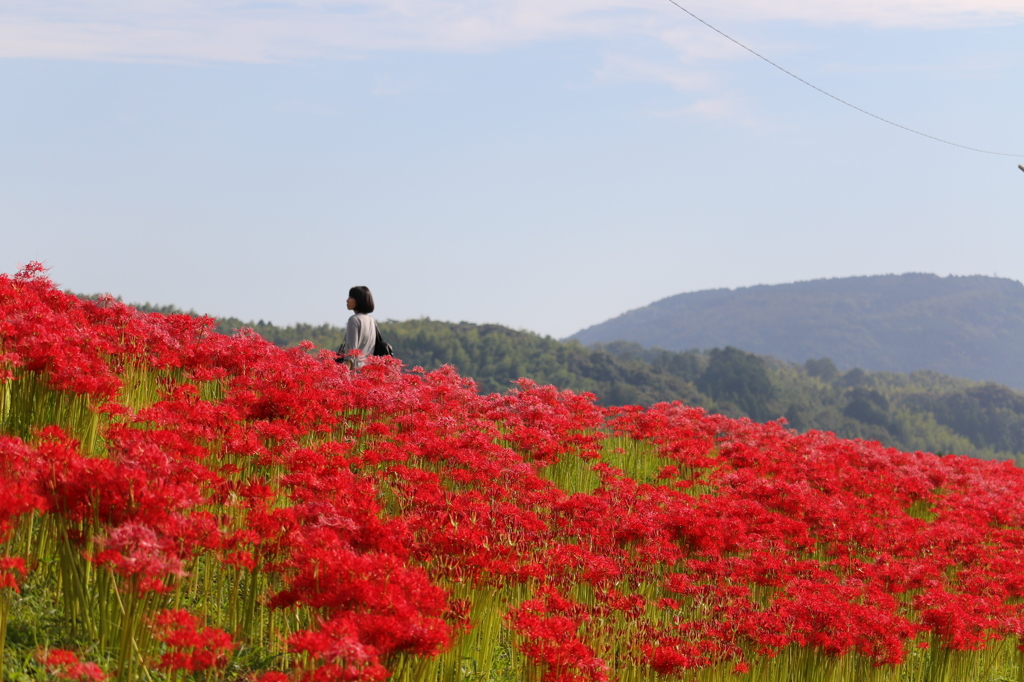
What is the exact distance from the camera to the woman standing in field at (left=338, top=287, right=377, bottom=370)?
13461 millimetres

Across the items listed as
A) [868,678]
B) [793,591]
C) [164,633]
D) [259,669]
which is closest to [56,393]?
[259,669]

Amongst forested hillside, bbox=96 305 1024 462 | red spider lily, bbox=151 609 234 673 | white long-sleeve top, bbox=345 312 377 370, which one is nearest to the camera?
red spider lily, bbox=151 609 234 673

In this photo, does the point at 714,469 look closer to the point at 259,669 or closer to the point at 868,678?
the point at 868,678

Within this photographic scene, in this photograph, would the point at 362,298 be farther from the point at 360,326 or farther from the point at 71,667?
the point at 71,667

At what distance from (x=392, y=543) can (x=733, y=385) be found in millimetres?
124779

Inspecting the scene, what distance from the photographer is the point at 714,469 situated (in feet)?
45.4

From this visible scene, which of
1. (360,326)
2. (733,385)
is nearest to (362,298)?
(360,326)

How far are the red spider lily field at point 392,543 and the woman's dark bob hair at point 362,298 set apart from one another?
192 centimetres

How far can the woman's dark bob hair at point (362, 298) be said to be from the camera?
45.1 ft

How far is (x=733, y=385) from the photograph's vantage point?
125312 millimetres

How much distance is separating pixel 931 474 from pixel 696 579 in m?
9.04

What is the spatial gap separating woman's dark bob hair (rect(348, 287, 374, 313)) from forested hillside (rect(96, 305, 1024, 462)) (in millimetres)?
46318

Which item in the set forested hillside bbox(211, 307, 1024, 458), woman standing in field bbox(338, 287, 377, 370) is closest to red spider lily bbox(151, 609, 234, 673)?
woman standing in field bbox(338, 287, 377, 370)

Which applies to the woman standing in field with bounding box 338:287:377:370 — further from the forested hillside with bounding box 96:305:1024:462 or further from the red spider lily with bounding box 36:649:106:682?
the forested hillside with bounding box 96:305:1024:462
